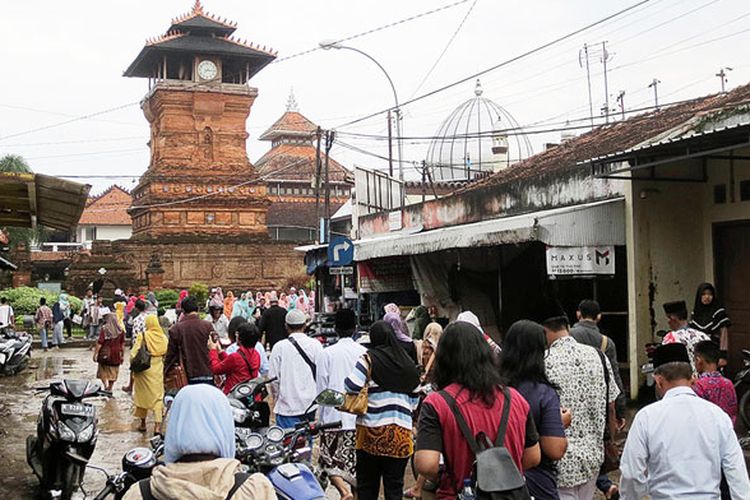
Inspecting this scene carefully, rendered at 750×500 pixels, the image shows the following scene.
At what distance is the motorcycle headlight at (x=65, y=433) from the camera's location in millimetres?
7037

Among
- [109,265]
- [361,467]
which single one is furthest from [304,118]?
[361,467]

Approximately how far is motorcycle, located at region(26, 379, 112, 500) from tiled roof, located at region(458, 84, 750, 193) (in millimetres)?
8059

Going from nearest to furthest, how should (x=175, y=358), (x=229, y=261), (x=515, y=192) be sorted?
(x=175, y=358)
(x=515, y=192)
(x=229, y=261)

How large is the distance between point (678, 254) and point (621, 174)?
1.27 metres

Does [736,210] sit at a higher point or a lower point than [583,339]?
higher

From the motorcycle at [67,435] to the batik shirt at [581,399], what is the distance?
4.16m

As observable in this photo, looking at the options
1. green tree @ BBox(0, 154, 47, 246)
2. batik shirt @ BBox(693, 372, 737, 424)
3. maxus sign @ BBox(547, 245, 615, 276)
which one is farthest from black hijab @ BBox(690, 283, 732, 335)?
green tree @ BBox(0, 154, 47, 246)

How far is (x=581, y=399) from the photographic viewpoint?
16.0 feet

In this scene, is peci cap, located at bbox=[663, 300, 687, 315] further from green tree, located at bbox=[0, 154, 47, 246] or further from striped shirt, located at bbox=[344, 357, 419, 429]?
green tree, located at bbox=[0, 154, 47, 246]

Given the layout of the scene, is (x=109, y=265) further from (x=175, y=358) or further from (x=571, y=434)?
(x=571, y=434)

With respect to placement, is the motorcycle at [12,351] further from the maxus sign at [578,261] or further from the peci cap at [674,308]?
the peci cap at [674,308]

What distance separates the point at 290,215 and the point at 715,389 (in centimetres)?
4944

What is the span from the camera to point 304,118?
64.4m

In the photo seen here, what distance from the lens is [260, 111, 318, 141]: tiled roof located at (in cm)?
6175
